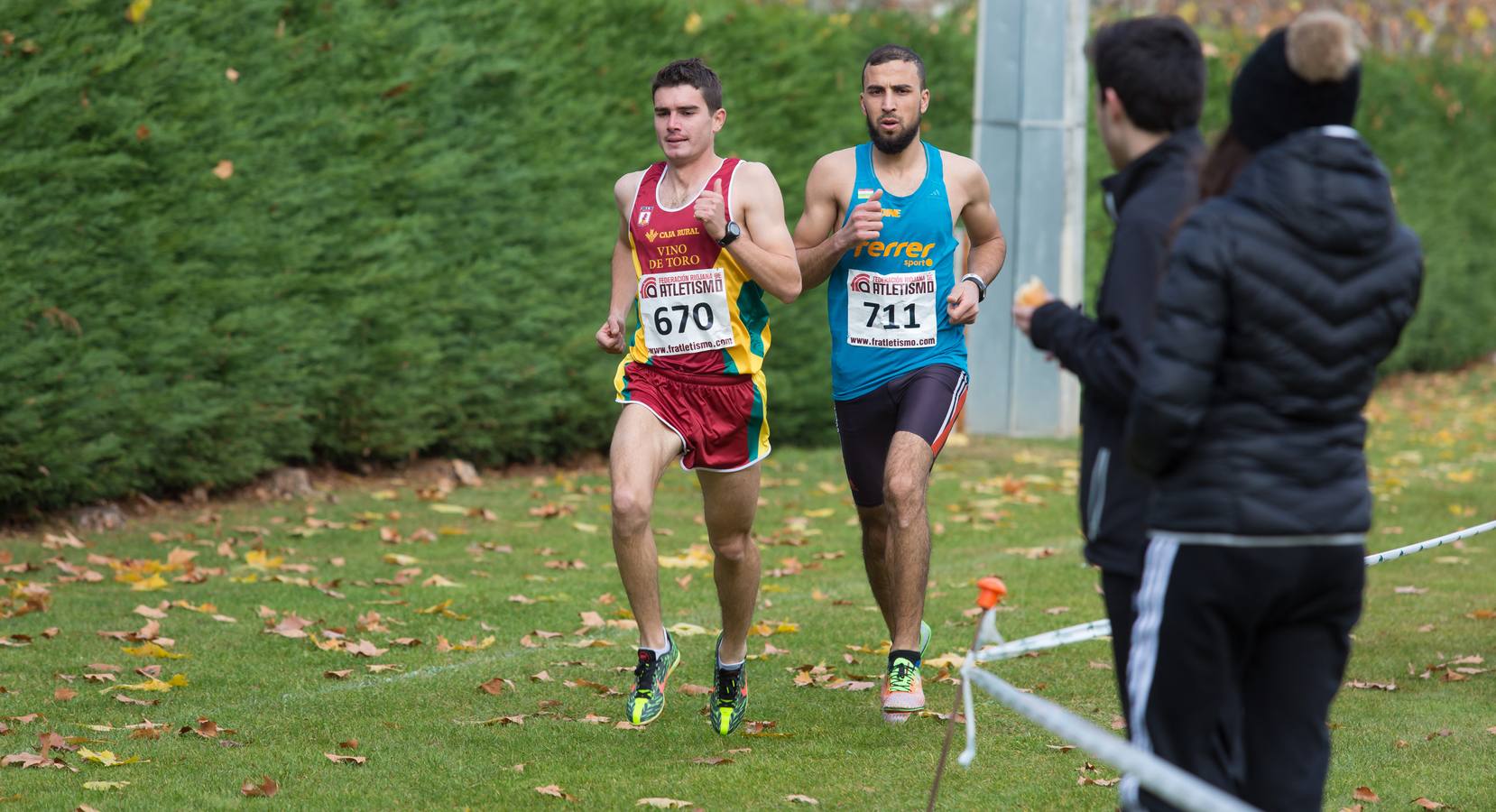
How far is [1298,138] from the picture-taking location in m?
3.11

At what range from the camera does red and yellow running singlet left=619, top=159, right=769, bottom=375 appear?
231 inches

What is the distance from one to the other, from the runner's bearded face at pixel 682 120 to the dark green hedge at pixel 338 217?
174 inches

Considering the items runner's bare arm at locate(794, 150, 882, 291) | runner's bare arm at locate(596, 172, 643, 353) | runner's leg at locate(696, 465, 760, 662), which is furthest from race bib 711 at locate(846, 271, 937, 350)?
runner's bare arm at locate(596, 172, 643, 353)

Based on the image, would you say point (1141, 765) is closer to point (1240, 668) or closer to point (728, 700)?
point (1240, 668)

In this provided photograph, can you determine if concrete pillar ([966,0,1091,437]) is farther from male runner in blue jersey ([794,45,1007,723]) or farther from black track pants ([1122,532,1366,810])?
black track pants ([1122,532,1366,810])

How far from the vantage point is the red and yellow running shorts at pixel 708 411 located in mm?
5805

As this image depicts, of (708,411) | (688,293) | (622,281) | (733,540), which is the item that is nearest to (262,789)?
(733,540)

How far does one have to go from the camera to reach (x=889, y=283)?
625 centimetres

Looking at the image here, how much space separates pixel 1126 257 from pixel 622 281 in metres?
3.05

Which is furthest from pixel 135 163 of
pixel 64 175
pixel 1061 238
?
pixel 1061 238

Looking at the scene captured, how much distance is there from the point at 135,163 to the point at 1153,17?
23.8ft

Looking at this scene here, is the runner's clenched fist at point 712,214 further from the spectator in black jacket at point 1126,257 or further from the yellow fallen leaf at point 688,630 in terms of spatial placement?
the yellow fallen leaf at point 688,630

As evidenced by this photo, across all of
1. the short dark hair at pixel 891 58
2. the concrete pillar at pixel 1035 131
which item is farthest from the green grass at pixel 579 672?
the concrete pillar at pixel 1035 131

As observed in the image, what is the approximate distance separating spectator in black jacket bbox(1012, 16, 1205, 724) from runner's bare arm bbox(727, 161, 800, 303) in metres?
2.18
